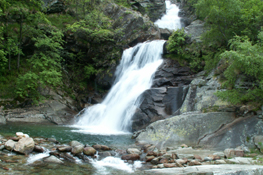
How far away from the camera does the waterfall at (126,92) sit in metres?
16.6

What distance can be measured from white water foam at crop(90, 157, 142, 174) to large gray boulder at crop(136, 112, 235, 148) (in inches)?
109

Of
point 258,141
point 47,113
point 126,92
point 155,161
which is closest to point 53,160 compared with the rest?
point 155,161

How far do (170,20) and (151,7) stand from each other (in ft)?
14.1

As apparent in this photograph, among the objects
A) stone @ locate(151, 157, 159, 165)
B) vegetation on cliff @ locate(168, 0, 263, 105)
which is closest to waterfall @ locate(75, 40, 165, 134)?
vegetation on cliff @ locate(168, 0, 263, 105)

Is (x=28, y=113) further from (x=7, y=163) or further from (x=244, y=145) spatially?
(x=244, y=145)

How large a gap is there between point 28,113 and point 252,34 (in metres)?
19.8

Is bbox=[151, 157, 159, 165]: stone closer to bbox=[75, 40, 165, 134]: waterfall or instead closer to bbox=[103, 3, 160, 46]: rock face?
bbox=[75, 40, 165, 134]: waterfall

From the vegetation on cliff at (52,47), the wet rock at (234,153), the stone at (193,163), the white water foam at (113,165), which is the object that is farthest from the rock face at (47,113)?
the wet rock at (234,153)

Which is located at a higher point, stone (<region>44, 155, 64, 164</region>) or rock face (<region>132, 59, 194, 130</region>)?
rock face (<region>132, 59, 194, 130</region>)

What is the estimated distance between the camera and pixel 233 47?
47.6ft

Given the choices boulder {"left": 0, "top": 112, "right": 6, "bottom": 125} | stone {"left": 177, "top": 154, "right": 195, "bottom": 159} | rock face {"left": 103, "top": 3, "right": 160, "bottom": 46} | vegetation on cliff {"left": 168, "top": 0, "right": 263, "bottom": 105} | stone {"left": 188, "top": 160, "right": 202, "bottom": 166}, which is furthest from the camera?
rock face {"left": 103, "top": 3, "right": 160, "bottom": 46}

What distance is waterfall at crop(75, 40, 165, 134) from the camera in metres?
16.6

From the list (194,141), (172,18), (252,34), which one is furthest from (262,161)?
(172,18)

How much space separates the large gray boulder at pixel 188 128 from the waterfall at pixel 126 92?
4.95m
